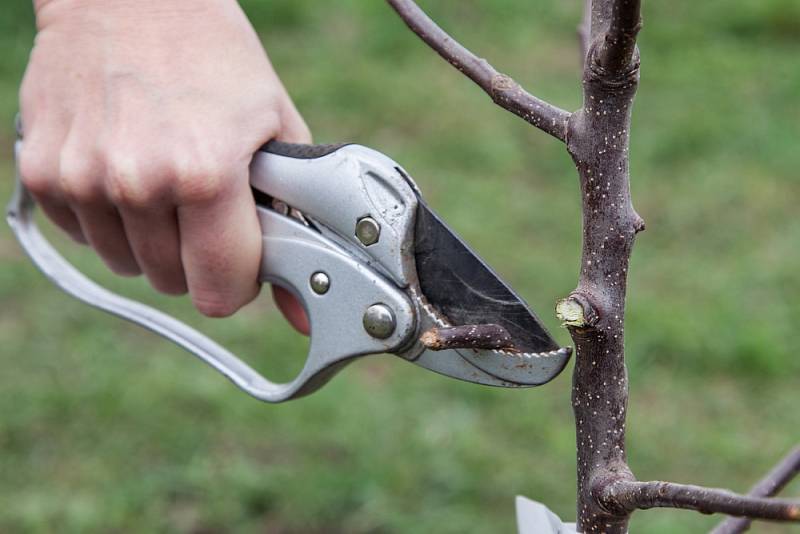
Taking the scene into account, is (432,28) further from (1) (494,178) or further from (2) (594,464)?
(1) (494,178)

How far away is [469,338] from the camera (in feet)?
3.21

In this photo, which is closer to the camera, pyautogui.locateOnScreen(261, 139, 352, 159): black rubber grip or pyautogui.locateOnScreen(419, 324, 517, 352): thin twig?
pyautogui.locateOnScreen(419, 324, 517, 352): thin twig

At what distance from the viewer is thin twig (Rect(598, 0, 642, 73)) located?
812 mm

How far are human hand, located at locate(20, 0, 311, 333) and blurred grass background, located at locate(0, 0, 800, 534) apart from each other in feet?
4.54

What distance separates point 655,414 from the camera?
2.89 m

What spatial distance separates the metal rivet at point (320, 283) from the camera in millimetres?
1185

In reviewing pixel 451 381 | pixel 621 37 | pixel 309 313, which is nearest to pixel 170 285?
pixel 309 313

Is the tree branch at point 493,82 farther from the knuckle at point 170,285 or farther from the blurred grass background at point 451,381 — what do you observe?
the blurred grass background at point 451,381

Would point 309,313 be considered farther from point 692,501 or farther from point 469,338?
point 692,501

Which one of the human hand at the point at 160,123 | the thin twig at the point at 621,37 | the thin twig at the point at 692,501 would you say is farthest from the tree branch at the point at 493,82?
the thin twig at the point at 692,501

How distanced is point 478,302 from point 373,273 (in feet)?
0.41

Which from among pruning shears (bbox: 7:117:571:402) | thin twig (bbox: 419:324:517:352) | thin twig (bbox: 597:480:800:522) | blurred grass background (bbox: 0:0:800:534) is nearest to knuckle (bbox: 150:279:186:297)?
pruning shears (bbox: 7:117:571:402)

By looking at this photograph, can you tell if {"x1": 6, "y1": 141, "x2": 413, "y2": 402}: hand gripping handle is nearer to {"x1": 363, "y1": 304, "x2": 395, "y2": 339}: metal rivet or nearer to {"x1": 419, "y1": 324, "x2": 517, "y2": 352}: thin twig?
{"x1": 363, "y1": 304, "x2": 395, "y2": 339}: metal rivet

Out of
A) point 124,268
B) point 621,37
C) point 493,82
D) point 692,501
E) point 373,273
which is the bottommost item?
point 124,268
